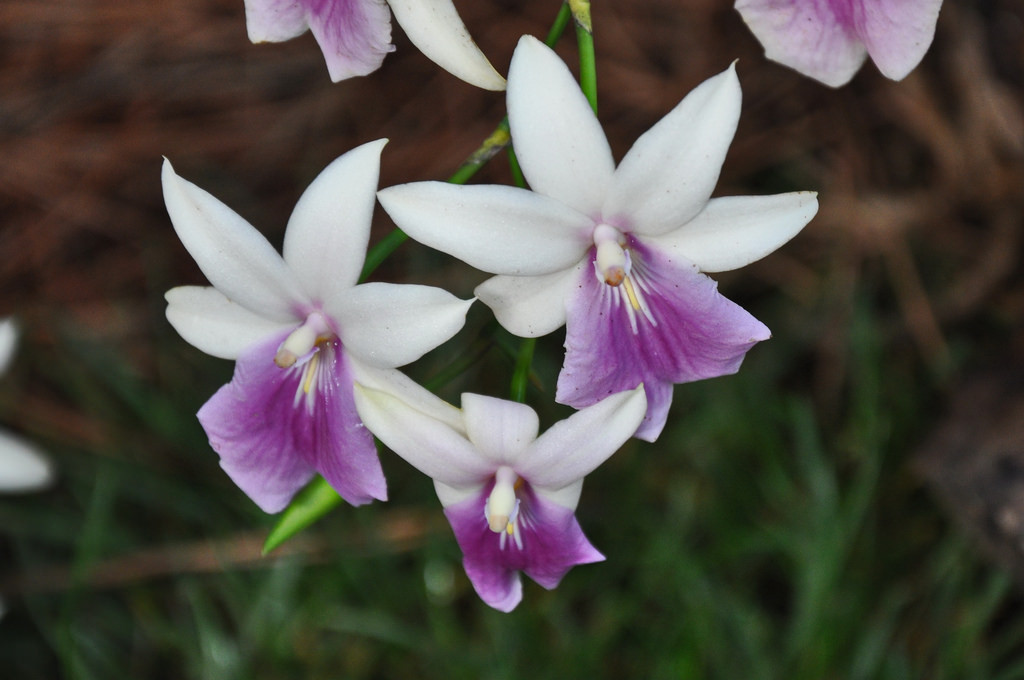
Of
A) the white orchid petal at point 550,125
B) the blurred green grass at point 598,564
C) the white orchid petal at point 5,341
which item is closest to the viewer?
the white orchid petal at point 550,125

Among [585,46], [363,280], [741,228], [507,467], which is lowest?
[507,467]

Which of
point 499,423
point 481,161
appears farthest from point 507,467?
point 481,161

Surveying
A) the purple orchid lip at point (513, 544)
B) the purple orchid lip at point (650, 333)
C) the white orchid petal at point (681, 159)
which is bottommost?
the purple orchid lip at point (513, 544)

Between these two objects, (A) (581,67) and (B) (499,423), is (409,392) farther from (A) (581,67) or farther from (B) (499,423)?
(A) (581,67)

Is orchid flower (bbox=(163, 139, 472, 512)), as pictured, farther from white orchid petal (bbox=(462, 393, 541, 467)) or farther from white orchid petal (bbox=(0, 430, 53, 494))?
white orchid petal (bbox=(0, 430, 53, 494))

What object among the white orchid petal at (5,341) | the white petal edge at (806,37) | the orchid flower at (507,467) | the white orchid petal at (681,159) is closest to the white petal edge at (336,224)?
the orchid flower at (507,467)

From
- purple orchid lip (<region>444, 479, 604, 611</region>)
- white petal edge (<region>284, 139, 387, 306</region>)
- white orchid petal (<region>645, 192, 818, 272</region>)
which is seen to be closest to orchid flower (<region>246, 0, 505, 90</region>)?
white petal edge (<region>284, 139, 387, 306</region>)

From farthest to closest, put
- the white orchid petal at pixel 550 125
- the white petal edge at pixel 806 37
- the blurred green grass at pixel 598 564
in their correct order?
1. the blurred green grass at pixel 598 564
2. the white petal edge at pixel 806 37
3. the white orchid petal at pixel 550 125

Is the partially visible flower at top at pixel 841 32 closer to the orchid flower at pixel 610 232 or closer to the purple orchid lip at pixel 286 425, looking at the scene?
the orchid flower at pixel 610 232

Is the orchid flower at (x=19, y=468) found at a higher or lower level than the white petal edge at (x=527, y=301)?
lower
